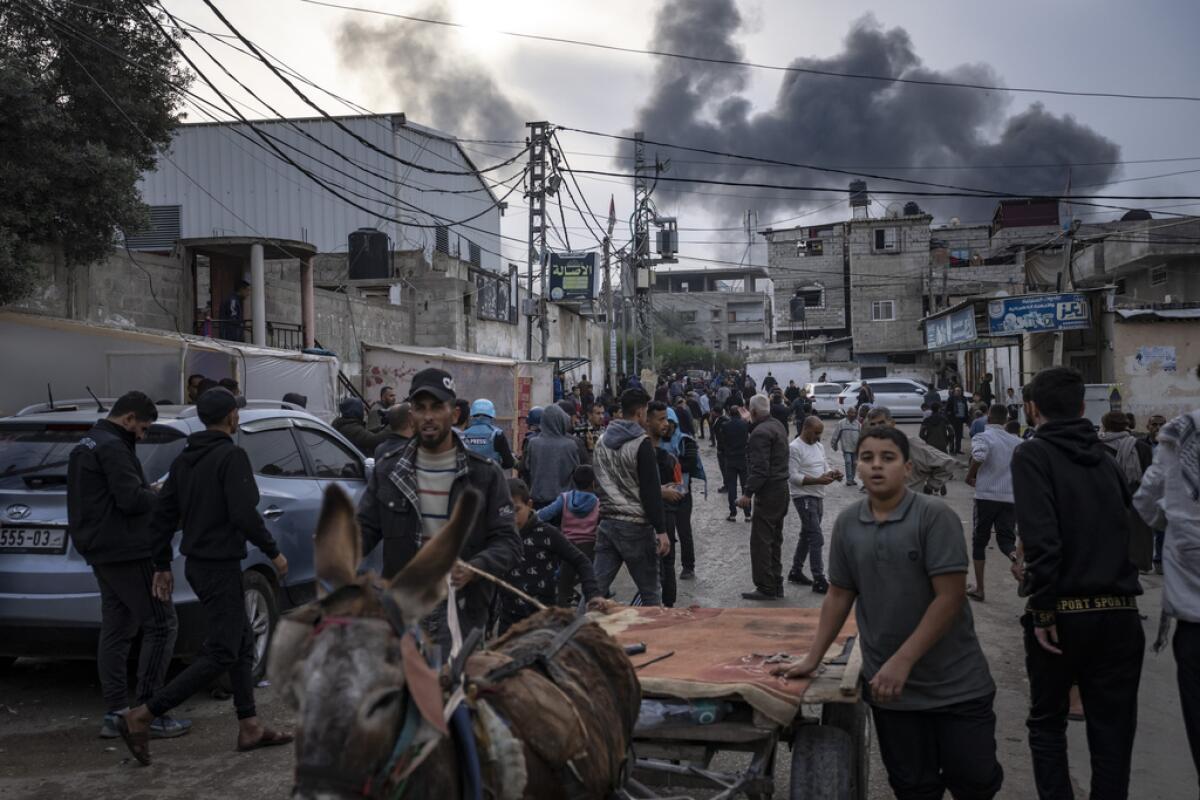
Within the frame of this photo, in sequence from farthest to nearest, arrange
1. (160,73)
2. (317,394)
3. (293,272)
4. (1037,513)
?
1. (293,272)
2. (317,394)
3. (160,73)
4. (1037,513)

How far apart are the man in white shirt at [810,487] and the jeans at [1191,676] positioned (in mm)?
5891

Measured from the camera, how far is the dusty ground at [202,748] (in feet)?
17.1

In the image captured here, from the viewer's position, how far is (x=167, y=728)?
6.09m

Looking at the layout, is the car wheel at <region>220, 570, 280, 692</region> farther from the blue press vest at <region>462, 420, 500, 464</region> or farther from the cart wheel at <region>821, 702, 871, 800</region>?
the cart wheel at <region>821, 702, 871, 800</region>

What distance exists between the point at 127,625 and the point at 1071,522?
4.92 m

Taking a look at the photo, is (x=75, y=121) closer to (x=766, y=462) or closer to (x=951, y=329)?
(x=766, y=462)

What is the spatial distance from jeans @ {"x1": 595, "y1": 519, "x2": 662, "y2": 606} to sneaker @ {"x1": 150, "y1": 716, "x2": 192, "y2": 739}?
2870mm

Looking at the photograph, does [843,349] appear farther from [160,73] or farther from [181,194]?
[160,73]

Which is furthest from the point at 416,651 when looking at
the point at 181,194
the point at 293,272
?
the point at 181,194

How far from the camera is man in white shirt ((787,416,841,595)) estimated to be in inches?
394

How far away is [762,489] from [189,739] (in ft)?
18.2

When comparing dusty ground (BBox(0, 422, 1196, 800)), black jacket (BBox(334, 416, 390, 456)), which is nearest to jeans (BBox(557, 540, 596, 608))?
dusty ground (BBox(0, 422, 1196, 800))

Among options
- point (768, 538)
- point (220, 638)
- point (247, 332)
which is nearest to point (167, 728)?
point (220, 638)

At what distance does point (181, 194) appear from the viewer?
3297 centimetres
